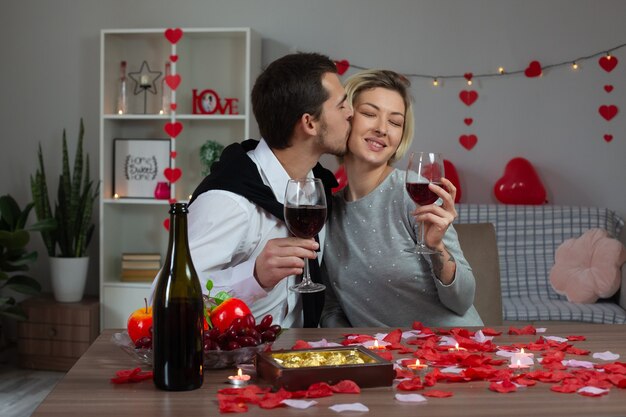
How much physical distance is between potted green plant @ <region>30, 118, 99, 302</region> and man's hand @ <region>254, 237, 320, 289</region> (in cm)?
306

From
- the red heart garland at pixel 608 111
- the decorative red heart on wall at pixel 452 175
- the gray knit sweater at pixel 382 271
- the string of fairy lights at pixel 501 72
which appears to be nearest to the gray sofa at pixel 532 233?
the decorative red heart on wall at pixel 452 175

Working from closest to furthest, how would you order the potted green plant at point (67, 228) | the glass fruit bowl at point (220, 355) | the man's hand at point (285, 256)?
1. the glass fruit bowl at point (220, 355)
2. the man's hand at point (285, 256)
3. the potted green plant at point (67, 228)

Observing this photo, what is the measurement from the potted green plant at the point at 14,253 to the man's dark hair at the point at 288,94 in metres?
2.40

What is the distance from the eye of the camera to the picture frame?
4.93 metres

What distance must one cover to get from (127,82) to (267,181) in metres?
3.00

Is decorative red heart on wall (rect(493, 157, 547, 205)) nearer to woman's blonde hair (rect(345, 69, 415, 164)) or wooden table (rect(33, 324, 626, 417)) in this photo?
woman's blonde hair (rect(345, 69, 415, 164))

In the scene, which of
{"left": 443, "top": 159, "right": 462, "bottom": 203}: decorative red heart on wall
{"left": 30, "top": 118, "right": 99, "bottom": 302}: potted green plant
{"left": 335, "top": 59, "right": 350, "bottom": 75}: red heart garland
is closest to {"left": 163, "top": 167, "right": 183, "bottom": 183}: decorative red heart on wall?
{"left": 30, "top": 118, "right": 99, "bottom": 302}: potted green plant

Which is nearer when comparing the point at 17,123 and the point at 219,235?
the point at 219,235

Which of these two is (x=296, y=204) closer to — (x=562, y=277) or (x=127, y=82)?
(x=562, y=277)

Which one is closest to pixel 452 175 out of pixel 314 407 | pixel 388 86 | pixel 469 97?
pixel 469 97

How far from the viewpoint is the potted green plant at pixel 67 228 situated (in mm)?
4660

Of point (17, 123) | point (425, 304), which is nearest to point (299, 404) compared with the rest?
point (425, 304)

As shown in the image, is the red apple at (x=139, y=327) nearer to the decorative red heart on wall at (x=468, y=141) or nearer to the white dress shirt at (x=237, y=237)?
the white dress shirt at (x=237, y=237)

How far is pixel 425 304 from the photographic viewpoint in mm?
2291
